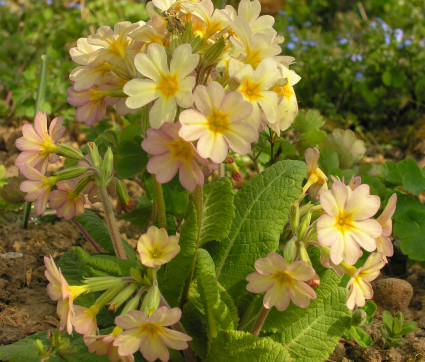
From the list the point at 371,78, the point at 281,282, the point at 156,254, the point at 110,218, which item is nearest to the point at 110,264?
the point at 110,218

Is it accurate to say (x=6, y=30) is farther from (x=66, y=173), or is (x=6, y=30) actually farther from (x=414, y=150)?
(x=66, y=173)

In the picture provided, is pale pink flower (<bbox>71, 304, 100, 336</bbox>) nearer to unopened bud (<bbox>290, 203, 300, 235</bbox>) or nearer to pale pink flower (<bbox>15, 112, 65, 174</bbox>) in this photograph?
pale pink flower (<bbox>15, 112, 65, 174</bbox>)

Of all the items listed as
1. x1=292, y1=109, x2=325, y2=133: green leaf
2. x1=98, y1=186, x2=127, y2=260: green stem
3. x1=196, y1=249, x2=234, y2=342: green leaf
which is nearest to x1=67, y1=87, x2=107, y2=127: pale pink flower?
x1=98, y1=186, x2=127, y2=260: green stem

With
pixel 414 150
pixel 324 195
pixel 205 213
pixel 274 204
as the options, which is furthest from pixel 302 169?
pixel 414 150

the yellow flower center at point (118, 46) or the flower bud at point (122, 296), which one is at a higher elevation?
the yellow flower center at point (118, 46)

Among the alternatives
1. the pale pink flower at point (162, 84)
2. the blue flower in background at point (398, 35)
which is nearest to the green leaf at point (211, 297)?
the pale pink flower at point (162, 84)

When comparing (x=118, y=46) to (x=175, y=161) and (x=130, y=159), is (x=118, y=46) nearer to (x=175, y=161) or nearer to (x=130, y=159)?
(x=175, y=161)

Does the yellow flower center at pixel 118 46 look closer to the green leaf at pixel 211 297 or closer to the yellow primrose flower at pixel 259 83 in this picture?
the yellow primrose flower at pixel 259 83
